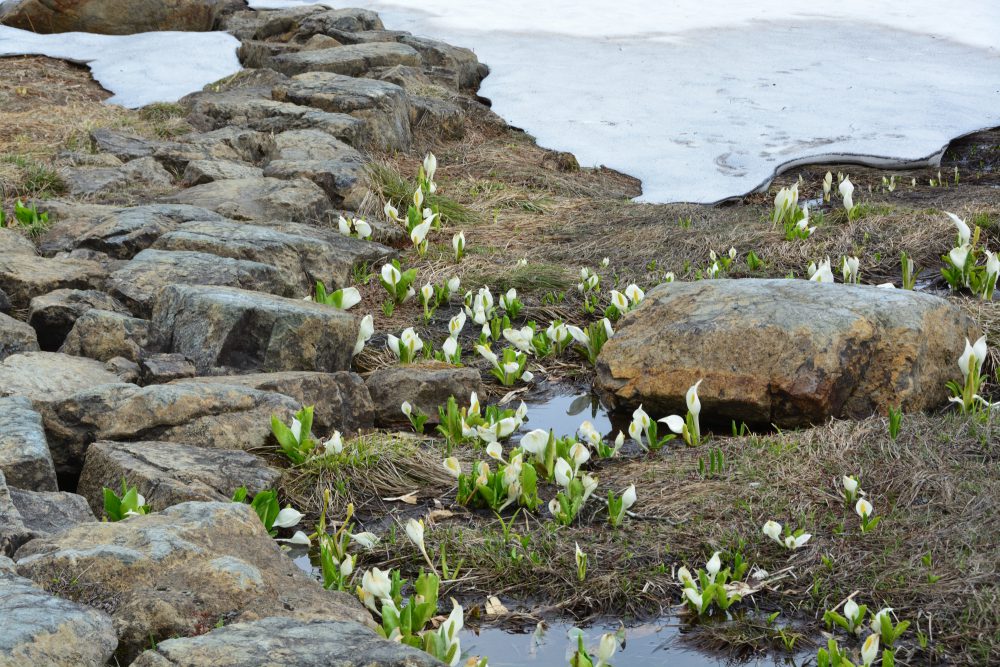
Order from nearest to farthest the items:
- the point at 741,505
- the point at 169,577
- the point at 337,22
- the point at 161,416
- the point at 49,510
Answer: the point at 169,577
the point at 49,510
the point at 741,505
the point at 161,416
the point at 337,22

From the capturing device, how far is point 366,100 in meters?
8.76

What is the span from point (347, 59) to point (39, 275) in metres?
5.73

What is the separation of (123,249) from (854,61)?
8.80m

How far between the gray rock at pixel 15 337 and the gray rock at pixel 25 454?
986 millimetres

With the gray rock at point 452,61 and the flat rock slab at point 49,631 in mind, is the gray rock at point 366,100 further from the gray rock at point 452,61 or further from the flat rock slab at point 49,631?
the flat rock slab at point 49,631

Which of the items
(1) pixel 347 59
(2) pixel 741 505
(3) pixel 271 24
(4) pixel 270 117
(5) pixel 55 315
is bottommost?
(2) pixel 741 505

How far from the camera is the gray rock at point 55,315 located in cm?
462

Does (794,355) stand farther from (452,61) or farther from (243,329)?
(452,61)

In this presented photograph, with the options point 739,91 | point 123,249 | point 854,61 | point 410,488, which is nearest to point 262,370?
point 410,488

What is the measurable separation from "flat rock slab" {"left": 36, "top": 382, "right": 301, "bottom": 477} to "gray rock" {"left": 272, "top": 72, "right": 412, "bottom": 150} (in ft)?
15.8

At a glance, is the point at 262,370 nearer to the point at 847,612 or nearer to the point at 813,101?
the point at 847,612

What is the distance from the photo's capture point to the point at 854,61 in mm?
11523

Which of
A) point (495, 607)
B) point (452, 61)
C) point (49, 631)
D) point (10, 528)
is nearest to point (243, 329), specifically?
point (495, 607)

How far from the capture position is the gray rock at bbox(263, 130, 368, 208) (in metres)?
7.21
